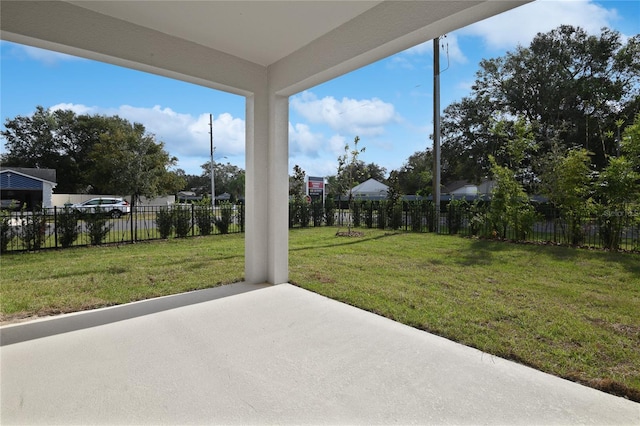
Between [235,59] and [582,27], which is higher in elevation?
[582,27]

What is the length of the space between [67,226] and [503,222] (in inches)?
374

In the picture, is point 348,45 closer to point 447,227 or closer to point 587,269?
point 587,269

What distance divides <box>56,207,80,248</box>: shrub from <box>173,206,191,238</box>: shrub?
2025 mm

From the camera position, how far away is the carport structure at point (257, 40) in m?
2.36

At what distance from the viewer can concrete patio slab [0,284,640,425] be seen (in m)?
1.57

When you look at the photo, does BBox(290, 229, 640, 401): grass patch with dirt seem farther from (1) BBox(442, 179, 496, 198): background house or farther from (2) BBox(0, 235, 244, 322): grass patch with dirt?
(1) BBox(442, 179, 496, 198): background house

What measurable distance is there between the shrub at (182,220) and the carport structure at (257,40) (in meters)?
4.89

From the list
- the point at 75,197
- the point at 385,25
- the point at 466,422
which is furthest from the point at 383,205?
the point at 75,197

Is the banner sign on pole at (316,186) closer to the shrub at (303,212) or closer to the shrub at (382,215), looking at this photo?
the shrub at (303,212)

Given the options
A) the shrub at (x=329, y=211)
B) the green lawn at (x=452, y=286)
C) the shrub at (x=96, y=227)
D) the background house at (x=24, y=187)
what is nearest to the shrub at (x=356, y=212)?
the shrub at (x=329, y=211)

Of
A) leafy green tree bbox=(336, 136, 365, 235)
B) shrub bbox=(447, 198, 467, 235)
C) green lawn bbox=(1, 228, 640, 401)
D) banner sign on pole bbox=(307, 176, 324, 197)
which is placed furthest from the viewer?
banner sign on pole bbox=(307, 176, 324, 197)

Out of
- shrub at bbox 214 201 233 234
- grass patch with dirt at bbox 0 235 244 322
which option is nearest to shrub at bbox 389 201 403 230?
shrub at bbox 214 201 233 234

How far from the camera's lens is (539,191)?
286 inches

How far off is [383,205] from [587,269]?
643 centimetres
